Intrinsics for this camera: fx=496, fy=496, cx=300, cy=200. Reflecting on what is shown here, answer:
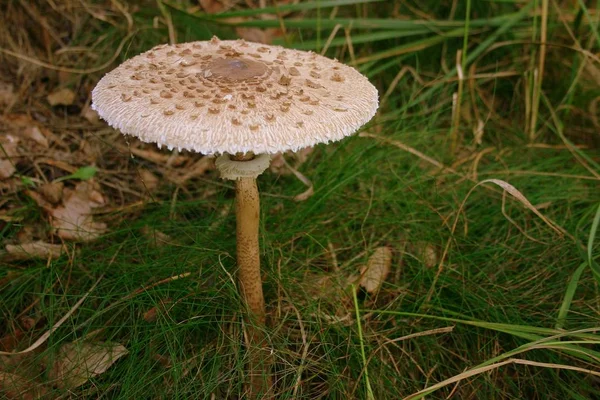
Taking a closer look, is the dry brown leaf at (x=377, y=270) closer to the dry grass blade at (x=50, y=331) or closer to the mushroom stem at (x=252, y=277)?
the mushroom stem at (x=252, y=277)

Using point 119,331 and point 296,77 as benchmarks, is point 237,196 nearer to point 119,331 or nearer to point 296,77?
point 296,77

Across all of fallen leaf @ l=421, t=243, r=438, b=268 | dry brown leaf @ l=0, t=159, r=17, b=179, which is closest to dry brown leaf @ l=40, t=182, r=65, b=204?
dry brown leaf @ l=0, t=159, r=17, b=179

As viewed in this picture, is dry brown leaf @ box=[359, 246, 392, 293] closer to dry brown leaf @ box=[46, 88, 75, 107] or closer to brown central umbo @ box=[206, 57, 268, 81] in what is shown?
brown central umbo @ box=[206, 57, 268, 81]

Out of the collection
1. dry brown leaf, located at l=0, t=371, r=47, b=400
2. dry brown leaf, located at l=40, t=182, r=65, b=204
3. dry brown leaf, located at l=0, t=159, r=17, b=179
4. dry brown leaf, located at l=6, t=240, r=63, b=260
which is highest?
dry brown leaf, located at l=0, t=159, r=17, b=179

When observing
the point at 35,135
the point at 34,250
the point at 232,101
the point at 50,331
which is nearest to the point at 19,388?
the point at 50,331

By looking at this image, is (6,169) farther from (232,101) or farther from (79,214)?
(232,101)
